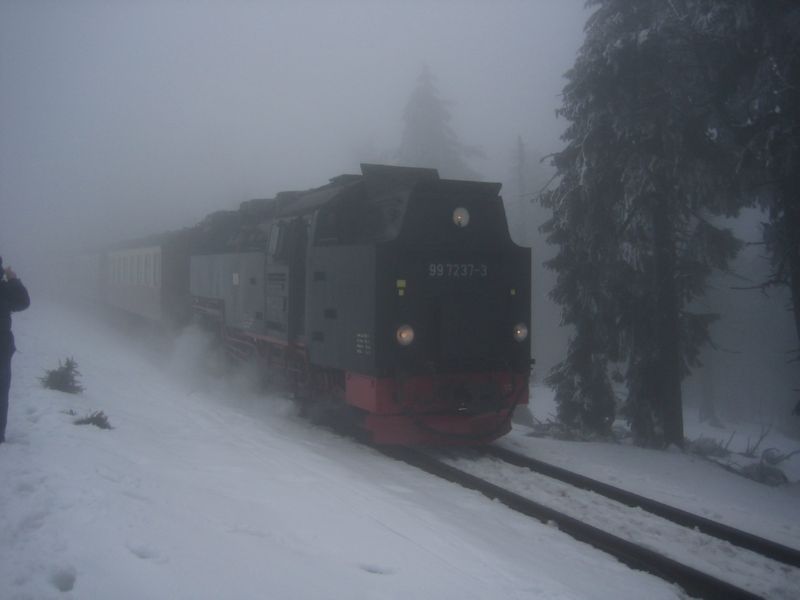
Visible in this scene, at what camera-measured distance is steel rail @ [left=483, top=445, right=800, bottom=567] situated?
5230 millimetres

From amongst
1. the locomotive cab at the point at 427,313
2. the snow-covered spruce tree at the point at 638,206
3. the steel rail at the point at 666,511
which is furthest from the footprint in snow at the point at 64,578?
the snow-covered spruce tree at the point at 638,206

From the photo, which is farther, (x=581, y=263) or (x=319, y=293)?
(x=581, y=263)

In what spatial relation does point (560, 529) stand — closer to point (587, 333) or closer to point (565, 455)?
point (565, 455)

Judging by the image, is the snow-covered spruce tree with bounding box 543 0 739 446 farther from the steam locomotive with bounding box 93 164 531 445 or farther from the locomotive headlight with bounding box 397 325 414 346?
the locomotive headlight with bounding box 397 325 414 346

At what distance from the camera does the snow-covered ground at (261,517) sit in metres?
3.54

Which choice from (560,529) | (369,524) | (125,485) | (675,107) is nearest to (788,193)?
(675,107)

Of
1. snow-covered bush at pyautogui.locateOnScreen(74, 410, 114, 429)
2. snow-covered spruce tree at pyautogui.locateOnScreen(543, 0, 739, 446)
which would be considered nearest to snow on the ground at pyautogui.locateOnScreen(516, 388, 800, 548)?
snow-covered spruce tree at pyautogui.locateOnScreen(543, 0, 739, 446)

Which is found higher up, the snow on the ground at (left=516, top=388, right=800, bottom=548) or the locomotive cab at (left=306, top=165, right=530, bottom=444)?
the locomotive cab at (left=306, top=165, right=530, bottom=444)

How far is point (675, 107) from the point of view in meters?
9.81

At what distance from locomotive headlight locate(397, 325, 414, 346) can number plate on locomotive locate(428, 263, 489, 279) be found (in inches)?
31.1

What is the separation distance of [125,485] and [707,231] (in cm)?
1069

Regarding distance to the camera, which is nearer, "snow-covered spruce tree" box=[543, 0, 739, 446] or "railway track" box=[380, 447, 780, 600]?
"railway track" box=[380, 447, 780, 600]

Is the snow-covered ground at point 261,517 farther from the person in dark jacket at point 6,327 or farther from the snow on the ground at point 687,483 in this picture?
the person in dark jacket at point 6,327

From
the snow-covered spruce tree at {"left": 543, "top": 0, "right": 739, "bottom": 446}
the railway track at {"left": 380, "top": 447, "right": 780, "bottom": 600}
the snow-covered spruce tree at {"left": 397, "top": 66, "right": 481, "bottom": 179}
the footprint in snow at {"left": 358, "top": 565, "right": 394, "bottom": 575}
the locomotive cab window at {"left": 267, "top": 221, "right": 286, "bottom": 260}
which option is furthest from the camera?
the snow-covered spruce tree at {"left": 397, "top": 66, "right": 481, "bottom": 179}
